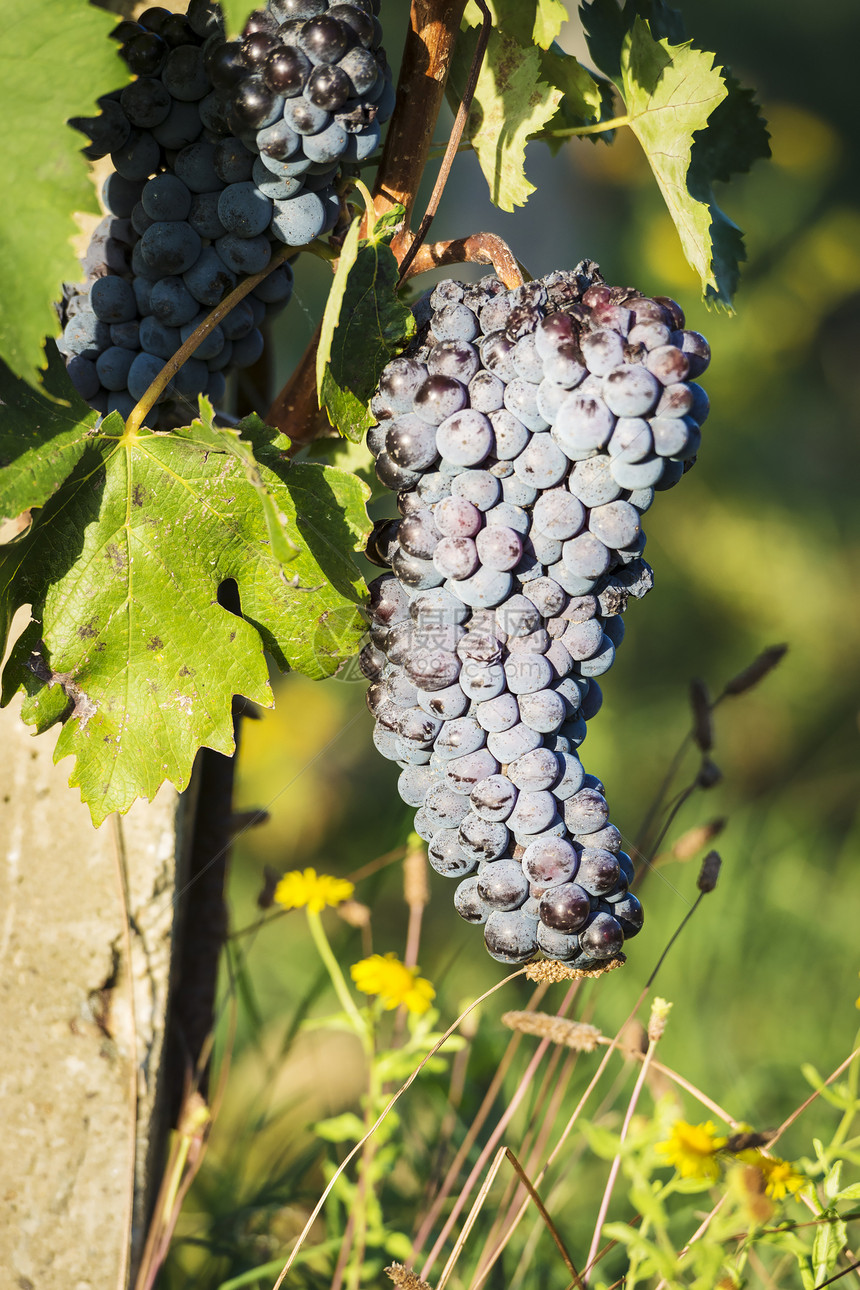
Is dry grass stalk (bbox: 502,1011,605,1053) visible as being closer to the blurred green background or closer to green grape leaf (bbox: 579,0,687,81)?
green grape leaf (bbox: 579,0,687,81)

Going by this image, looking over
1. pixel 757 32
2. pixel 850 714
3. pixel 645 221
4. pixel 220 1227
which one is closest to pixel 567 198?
pixel 645 221

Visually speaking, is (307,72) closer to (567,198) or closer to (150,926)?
(150,926)

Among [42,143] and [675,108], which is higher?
[675,108]

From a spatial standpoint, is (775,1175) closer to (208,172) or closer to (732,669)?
(208,172)

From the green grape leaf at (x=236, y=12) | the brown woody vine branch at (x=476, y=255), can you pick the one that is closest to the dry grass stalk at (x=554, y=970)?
the brown woody vine branch at (x=476, y=255)

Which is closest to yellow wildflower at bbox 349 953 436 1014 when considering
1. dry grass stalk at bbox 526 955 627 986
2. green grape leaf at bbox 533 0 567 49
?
dry grass stalk at bbox 526 955 627 986

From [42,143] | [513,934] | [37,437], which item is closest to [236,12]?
[42,143]
